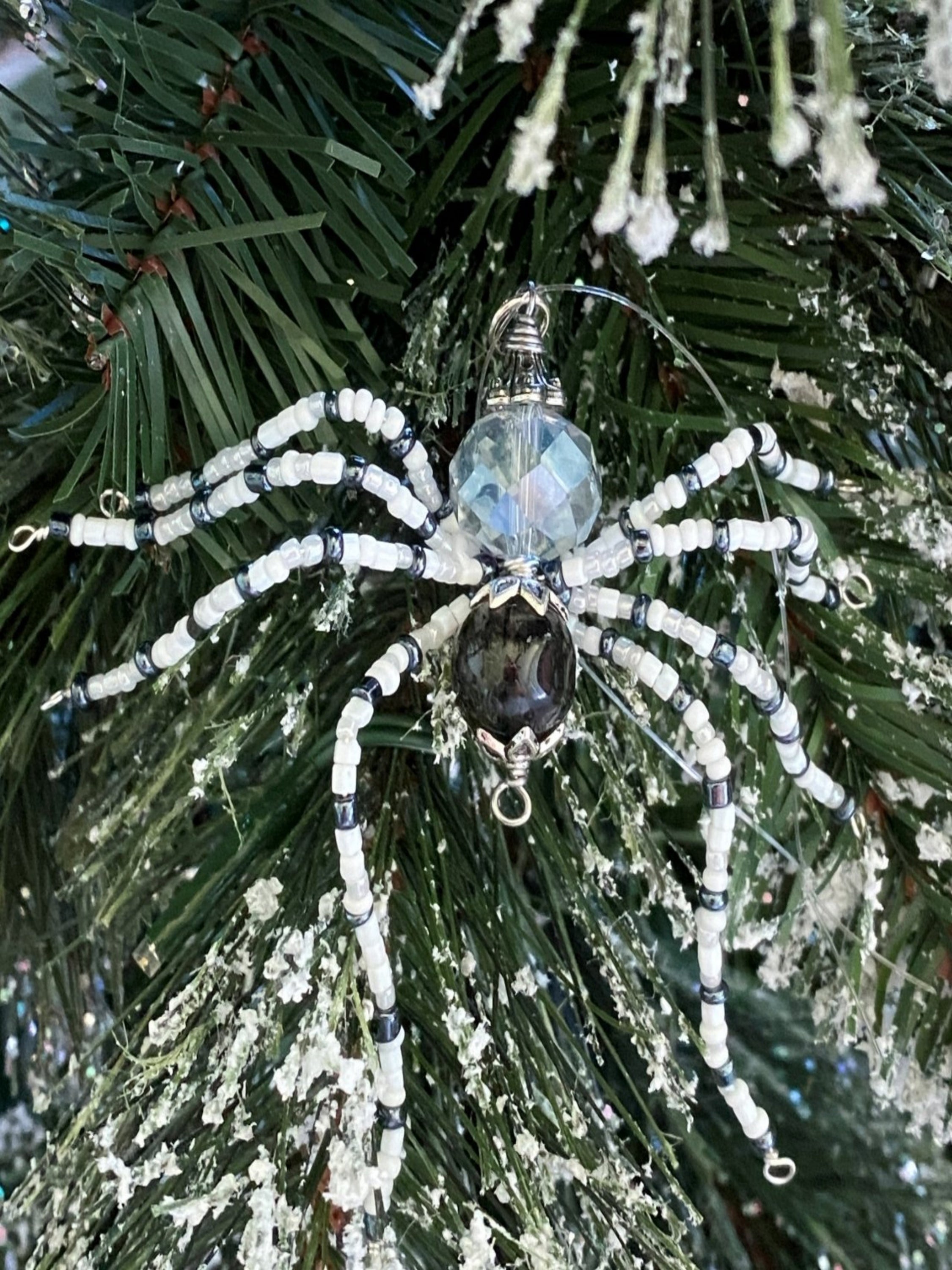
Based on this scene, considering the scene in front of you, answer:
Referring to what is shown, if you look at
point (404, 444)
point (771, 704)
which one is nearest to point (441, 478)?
point (404, 444)

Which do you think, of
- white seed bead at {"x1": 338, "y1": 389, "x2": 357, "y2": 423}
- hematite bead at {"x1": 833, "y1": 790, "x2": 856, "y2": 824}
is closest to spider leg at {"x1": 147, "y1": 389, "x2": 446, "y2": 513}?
white seed bead at {"x1": 338, "y1": 389, "x2": 357, "y2": 423}

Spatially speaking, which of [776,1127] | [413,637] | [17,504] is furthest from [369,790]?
[776,1127]

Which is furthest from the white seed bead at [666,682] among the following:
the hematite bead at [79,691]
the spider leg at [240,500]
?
the hematite bead at [79,691]

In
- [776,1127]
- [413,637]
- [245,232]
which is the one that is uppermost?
[245,232]

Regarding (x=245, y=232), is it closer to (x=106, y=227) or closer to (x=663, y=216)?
(x=106, y=227)

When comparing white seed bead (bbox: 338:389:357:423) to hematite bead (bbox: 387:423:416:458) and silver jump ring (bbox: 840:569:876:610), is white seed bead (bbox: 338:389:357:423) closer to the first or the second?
hematite bead (bbox: 387:423:416:458)

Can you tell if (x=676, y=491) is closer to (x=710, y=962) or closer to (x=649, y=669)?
(x=649, y=669)
